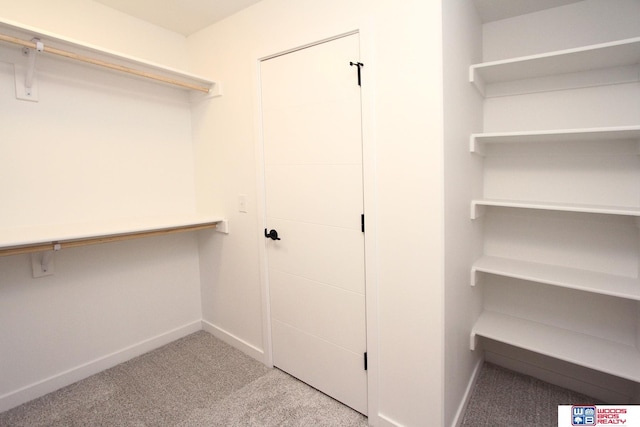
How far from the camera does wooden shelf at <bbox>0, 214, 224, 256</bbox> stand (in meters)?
1.62

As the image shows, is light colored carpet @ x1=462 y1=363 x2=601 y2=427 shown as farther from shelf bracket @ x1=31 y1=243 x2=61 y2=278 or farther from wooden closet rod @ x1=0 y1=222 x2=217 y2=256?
shelf bracket @ x1=31 y1=243 x2=61 y2=278

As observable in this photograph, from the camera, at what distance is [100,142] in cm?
223

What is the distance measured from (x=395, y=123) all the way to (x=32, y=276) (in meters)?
2.29

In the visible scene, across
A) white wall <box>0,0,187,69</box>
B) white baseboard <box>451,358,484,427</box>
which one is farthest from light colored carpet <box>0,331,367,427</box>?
white wall <box>0,0,187,69</box>

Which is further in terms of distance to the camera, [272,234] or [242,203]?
[242,203]

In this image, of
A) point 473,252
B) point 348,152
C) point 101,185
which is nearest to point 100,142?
point 101,185

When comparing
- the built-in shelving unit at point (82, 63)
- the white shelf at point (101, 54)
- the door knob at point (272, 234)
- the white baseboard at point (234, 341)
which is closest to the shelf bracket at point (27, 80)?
the built-in shelving unit at point (82, 63)

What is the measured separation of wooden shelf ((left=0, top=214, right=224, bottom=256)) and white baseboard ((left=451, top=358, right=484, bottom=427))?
77.9 inches

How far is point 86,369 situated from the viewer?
7.28ft

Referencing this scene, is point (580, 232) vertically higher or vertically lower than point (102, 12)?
lower

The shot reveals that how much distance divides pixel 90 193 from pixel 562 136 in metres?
2.86

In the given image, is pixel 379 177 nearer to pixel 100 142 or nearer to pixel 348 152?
pixel 348 152

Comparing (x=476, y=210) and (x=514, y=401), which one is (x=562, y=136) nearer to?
(x=476, y=210)

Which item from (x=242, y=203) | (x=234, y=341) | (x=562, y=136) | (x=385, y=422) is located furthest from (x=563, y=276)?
(x=234, y=341)
